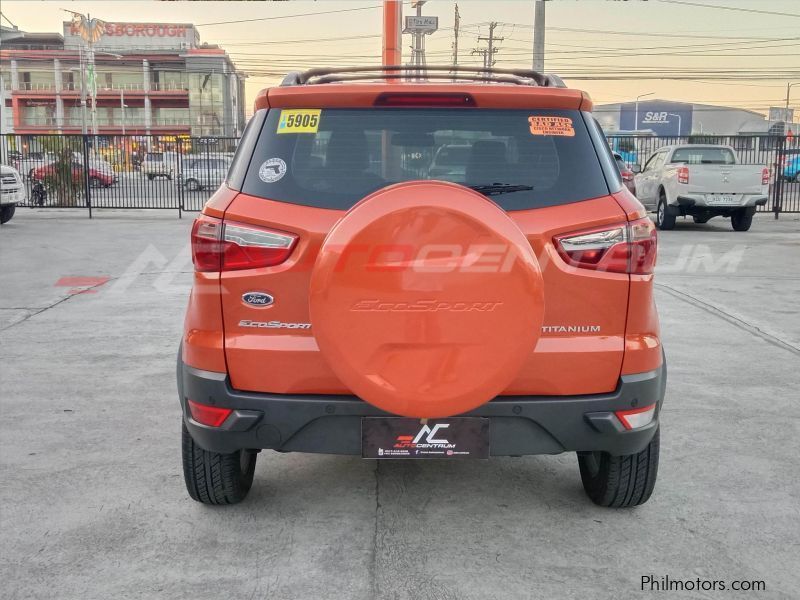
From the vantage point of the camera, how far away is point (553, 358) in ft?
10.3

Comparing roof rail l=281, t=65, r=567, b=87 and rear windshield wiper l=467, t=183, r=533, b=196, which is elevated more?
roof rail l=281, t=65, r=567, b=87

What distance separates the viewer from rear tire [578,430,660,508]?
3.64 meters

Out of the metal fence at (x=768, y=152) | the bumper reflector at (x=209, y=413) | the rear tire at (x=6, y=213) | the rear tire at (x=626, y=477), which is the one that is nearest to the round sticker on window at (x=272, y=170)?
the bumper reflector at (x=209, y=413)

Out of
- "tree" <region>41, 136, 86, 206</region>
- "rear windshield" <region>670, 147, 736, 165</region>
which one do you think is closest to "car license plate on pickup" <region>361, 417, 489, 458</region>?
"rear windshield" <region>670, 147, 736, 165</region>

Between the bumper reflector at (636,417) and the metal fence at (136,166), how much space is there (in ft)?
67.1

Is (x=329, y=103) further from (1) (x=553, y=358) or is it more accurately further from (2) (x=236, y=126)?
(2) (x=236, y=126)

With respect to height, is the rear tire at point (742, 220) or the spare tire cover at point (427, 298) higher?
the spare tire cover at point (427, 298)

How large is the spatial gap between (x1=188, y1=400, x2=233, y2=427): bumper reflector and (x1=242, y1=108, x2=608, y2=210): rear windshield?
0.83m

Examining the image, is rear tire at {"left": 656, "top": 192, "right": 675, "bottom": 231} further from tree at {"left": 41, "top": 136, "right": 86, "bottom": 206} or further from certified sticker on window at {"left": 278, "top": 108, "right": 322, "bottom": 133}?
certified sticker on window at {"left": 278, "top": 108, "right": 322, "bottom": 133}

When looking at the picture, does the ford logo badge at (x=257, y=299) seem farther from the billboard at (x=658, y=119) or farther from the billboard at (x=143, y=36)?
the billboard at (x=658, y=119)

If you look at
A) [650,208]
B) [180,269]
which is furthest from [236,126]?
[180,269]

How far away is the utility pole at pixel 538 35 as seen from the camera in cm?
2509

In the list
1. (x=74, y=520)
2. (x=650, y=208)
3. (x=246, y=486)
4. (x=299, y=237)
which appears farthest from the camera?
(x=650, y=208)

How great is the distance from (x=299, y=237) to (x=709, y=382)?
4.07m
